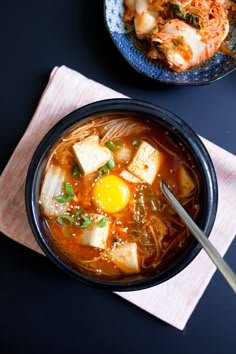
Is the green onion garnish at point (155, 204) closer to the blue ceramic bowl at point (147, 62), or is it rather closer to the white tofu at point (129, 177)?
the white tofu at point (129, 177)

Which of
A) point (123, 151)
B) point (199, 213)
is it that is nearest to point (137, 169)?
point (123, 151)

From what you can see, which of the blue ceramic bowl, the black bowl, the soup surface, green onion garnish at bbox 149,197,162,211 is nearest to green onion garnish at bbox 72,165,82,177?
the soup surface

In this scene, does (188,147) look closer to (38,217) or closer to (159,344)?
(38,217)

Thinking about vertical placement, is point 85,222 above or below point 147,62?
below

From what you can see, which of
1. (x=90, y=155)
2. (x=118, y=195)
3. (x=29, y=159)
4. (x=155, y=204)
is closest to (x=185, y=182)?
(x=155, y=204)

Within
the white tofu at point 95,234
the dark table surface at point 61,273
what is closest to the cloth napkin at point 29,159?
the dark table surface at point 61,273

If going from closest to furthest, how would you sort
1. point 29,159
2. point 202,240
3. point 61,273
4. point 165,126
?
point 202,240, point 165,126, point 29,159, point 61,273

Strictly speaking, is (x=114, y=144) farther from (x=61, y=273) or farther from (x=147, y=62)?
(x=61, y=273)
